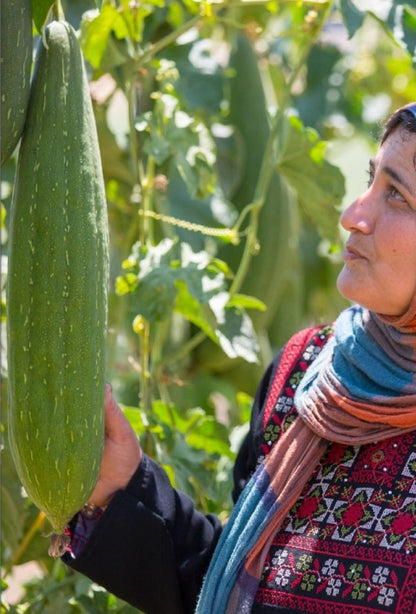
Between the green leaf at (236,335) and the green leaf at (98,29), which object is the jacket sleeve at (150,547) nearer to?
the green leaf at (236,335)

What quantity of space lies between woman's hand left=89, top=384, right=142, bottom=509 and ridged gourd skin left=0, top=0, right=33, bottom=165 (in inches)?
17.5

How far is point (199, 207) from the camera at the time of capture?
2572 mm

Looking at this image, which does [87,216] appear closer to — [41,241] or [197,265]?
[41,241]

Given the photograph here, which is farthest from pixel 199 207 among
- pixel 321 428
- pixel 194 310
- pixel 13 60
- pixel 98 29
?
pixel 13 60

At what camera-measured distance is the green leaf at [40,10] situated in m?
1.34

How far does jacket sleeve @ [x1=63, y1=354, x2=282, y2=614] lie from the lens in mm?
1639

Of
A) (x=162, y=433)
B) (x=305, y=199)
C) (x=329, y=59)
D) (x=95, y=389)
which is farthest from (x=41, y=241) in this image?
(x=329, y=59)

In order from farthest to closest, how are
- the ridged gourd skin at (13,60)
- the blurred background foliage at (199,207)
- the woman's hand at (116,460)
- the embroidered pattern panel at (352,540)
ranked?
the blurred background foliage at (199,207), the woman's hand at (116,460), the embroidered pattern panel at (352,540), the ridged gourd skin at (13,60)

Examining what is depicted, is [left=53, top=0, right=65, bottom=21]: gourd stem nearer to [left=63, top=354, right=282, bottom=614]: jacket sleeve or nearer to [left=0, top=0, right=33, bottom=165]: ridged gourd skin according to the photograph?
[left=0, top=0, right=33, bottom=165]: ridged gourd skin

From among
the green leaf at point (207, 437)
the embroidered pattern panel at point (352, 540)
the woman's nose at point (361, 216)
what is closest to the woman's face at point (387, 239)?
the woman's nose at point (361, 216)

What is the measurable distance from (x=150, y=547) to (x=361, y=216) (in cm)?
53

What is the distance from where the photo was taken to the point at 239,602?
5.20 ft

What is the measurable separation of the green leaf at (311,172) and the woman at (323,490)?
48 centimetres

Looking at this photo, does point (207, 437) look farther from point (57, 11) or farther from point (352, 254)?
point (57, 11)
